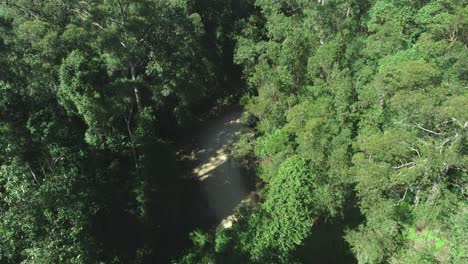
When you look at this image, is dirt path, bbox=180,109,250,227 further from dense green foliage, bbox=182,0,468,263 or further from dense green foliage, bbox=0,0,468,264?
dense green foliage, bbox=182,0,468,263

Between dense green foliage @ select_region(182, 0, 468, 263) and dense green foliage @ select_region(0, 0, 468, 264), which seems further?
dense green foliage @ select_region(182, 0, 468, 263)

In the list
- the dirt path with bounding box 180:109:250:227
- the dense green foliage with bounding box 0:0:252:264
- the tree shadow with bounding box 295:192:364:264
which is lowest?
the tree shadow with bounding box 295:192:364:264

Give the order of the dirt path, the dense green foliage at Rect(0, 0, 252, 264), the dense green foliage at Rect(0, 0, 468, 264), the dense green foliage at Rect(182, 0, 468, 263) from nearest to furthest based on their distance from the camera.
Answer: the dense green foliage at Rect(0, 0, 252, 264), the dense green foliage at Rect(0, 0, 468, 264), the dense green foliage at Rect(182, 0, 468, 263), the dirt path

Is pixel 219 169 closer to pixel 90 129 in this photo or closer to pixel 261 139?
pixel 261 139

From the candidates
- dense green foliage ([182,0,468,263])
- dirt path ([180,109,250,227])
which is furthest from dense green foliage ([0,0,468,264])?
dirt path ([180,109,250,227])

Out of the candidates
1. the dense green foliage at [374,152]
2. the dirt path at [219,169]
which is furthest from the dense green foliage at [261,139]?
the dirt path at [219,169]

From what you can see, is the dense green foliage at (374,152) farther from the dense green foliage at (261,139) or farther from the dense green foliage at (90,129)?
the dense green foliage at (90,129)

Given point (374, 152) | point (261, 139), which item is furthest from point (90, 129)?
point (374, 152)
